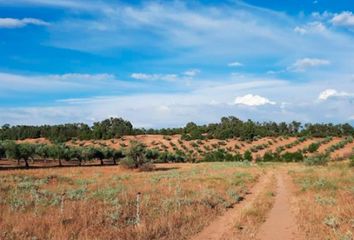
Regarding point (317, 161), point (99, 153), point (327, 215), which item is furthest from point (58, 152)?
point (327, 215)

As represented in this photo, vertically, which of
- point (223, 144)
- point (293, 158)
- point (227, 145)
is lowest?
point (293, 158)

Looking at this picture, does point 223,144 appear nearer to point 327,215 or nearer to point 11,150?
point 11,150

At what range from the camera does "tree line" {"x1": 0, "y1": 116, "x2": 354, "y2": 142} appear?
118812 mm

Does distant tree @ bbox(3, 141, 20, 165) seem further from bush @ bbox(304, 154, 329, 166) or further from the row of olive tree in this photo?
bush @ bbox(304, 154, 329, 166)

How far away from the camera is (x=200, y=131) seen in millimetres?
132875

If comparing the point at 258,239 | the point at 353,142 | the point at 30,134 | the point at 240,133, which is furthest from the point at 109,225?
the point at 30,134

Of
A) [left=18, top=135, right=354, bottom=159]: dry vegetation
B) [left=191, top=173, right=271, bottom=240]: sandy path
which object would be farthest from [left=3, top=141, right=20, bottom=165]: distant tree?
[left=191, top=173, right=271, bottom=240]: sandy path

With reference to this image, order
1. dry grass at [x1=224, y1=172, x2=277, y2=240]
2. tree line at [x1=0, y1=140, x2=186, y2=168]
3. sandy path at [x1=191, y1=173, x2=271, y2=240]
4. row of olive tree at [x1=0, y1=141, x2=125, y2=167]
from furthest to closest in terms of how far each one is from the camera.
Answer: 1. row of olive tree at [x1=0, y1=141, x2=125, y2=167]
2. tree line at [x1=0, y1=140, x2=186, y2=168]
3. dry grass at [x1=224, y1=172, x2=277, y2=240]
4. sandy path at [x1=191, y1=173, x2=271, y2=240]

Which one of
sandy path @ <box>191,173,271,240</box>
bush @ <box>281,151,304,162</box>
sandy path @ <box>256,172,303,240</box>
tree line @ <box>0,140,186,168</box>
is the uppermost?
tree line @ <box>0,140,186,168</box>

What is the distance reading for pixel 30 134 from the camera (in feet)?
446

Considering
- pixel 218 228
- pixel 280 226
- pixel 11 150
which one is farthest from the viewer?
pixel 11 150

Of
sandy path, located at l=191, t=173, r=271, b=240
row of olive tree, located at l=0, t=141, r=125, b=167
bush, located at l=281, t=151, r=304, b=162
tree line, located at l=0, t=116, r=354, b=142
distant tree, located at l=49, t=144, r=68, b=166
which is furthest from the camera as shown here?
tree line, located at l=0, t=116, r=354, b=142

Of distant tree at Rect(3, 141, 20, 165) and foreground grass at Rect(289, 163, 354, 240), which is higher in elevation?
distant tree at Rect(3, 141, 20, 165)

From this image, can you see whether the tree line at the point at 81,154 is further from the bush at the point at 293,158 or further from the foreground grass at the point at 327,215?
the foreground grass at the point at 327,215
